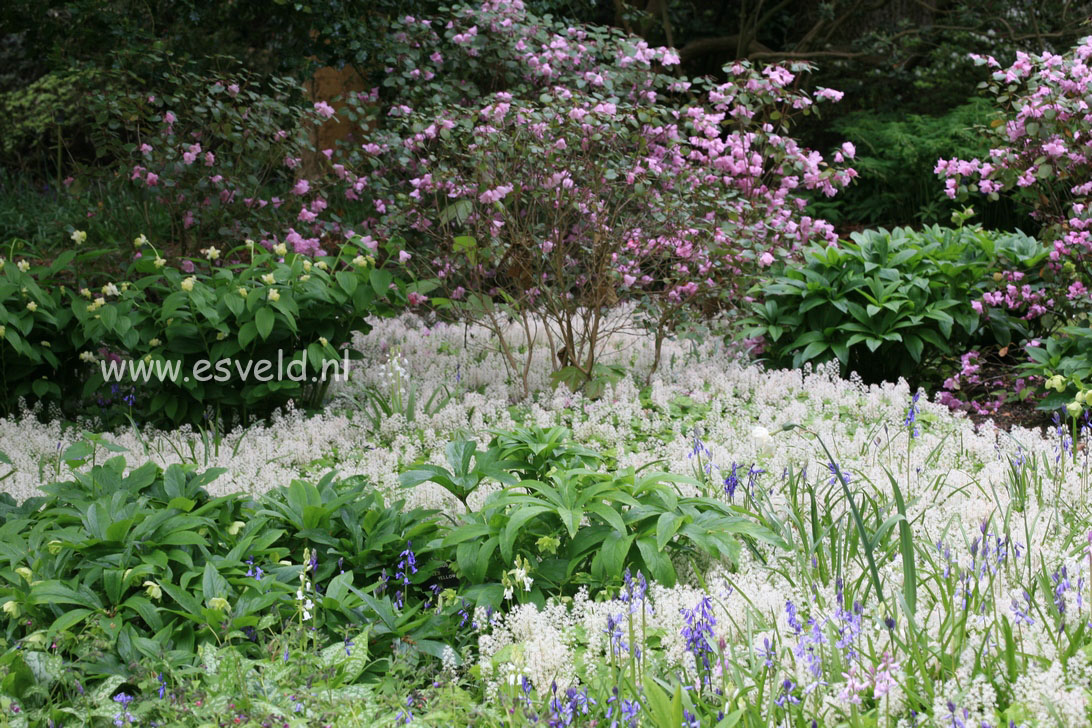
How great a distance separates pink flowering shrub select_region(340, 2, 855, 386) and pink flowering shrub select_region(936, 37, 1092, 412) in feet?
2.86

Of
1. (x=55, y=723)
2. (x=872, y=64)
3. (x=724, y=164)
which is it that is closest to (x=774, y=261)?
(x=724, y=164)

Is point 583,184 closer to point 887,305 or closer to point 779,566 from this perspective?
point 887,305

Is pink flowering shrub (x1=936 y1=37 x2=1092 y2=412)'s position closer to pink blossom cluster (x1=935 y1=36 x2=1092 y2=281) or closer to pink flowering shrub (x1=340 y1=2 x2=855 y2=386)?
pink blossom cluster (x1=935 y1=36 x2=1092 y2=281)

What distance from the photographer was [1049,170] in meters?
4.72

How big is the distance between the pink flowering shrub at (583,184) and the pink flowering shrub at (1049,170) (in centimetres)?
87

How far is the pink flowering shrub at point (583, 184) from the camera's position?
4828 mm

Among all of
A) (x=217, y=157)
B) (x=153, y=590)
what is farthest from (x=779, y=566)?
(x=217, y=157)

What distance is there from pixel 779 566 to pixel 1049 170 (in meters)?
3.06

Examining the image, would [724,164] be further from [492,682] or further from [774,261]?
[492,682]

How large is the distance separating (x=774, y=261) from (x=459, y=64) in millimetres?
2772

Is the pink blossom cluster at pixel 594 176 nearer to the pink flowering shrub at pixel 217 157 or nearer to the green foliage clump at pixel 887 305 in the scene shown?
the green foliage clump at pixel 887 305

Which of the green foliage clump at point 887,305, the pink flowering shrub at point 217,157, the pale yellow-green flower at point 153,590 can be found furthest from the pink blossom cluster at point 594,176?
the pale yellow-green flower at point 153,590

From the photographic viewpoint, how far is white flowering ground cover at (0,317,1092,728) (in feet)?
6.41

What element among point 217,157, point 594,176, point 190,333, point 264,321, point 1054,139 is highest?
point 1054,139
